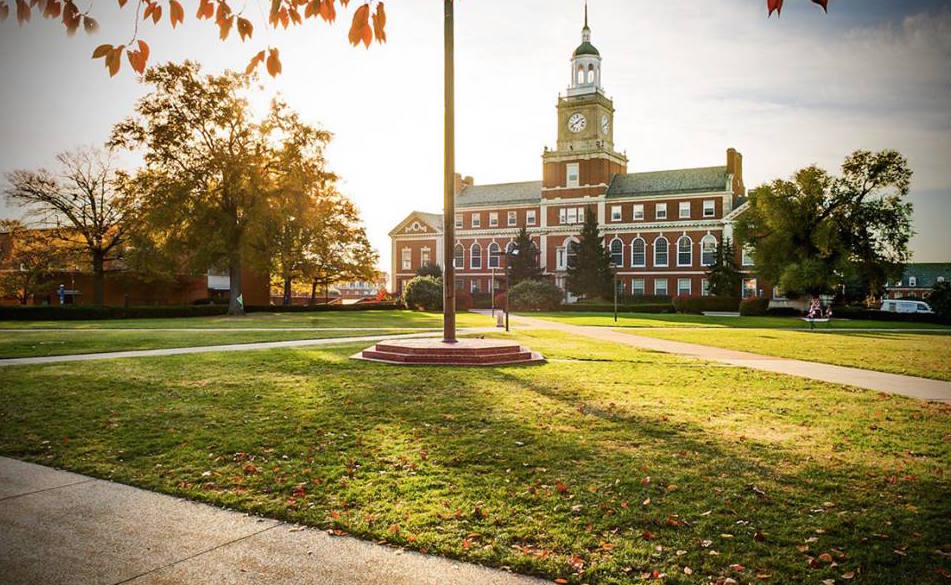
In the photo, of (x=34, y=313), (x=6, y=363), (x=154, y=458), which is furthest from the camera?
(x=34, y=313)

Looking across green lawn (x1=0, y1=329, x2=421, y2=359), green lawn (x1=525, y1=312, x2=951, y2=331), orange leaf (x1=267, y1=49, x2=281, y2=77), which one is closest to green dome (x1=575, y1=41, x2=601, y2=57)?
green lawn (x1=525, y1=312, x2=951, y2=331)

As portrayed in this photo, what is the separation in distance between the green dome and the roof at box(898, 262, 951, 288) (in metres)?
65.1

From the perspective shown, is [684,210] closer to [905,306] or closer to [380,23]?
[905,306]

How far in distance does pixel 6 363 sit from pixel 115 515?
1108 cm

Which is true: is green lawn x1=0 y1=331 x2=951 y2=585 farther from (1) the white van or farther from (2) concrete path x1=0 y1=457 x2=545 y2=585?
(1) the white van

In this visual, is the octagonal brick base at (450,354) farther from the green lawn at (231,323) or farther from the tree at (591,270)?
the tree at (591,270)

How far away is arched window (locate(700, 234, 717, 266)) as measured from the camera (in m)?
69.5

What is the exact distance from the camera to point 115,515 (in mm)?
5023

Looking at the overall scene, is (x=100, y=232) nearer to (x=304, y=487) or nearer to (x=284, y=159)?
(x=284, y=159)

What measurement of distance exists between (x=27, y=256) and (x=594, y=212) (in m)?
56.0

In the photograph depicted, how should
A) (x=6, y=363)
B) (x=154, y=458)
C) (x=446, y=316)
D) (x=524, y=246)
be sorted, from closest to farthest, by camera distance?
(x=154, y=458) < (x=6, y=363) < (x=446, y=316) < (x=524, y=246)

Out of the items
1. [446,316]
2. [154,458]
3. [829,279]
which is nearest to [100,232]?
[446,316]


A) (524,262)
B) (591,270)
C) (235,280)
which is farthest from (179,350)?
(524,262)

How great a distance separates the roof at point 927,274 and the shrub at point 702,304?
66.2 meters
